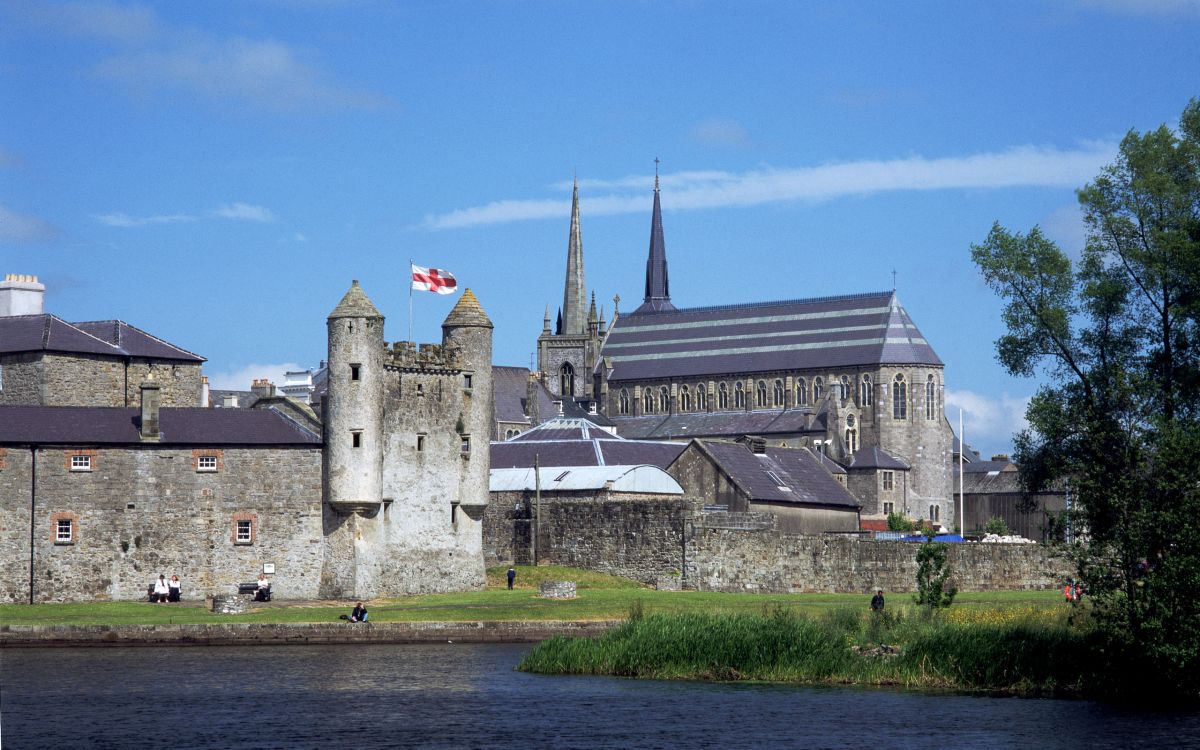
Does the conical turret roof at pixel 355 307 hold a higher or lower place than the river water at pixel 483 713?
higher

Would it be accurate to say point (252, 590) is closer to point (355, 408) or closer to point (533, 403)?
point (355, 408)

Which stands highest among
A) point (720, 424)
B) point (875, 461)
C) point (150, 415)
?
point (720, 424)

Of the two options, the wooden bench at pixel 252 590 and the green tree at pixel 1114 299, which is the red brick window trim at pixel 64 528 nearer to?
the wooden bench at pixel 252 590

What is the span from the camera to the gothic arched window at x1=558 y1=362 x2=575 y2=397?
596ft

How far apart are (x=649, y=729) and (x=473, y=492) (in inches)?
1326

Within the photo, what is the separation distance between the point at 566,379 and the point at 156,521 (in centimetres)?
11900

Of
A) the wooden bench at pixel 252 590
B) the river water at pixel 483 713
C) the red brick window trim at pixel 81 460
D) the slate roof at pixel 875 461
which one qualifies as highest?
the slate roof at pixel 875 461

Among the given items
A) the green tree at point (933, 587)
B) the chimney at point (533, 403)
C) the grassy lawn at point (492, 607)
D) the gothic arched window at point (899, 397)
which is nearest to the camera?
the green tree at point (933, 587)

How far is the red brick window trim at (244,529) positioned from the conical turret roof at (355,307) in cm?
781

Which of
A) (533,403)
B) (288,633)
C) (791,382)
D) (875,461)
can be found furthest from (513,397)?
(288,633)

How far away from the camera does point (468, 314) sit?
72.0m

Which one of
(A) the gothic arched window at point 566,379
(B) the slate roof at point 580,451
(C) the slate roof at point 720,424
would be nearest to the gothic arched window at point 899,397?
(C) the slate roof at point 720,424

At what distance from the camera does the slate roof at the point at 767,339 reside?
160125 mm

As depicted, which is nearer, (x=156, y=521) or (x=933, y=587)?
(x=933, y=587)
